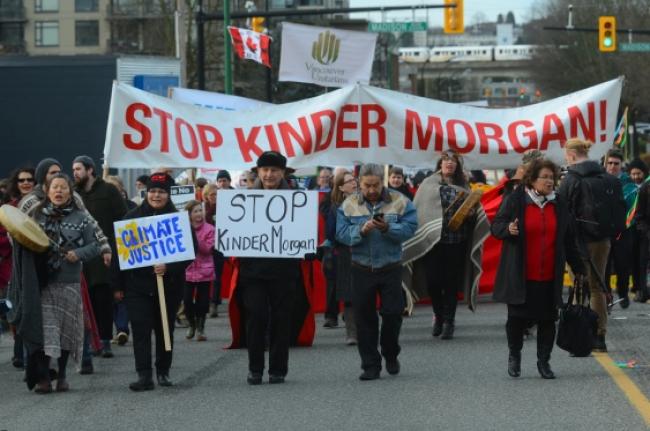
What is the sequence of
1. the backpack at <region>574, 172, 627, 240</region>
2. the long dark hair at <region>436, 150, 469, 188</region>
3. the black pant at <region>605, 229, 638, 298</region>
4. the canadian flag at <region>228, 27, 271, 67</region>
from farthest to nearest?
1. the canadian flag at <region>228, 27, 271, 67</region>
2. the black pant at <region>605, 229, 638, 298</region>
3. the long dark hair at <region>436, 150, 469, 188</region>
4. the backpack at <region>574, 172, 627, 240</region>

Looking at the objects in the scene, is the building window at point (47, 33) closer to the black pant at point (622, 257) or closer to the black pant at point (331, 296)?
the black pant at point (622, 257)

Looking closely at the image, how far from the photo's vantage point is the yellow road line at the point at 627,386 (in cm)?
960

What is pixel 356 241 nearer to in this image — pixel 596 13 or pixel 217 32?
pixel 217 32

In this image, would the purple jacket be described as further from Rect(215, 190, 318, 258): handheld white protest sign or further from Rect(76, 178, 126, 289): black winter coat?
Rect(215, 190, 318, 258): handheld white protest sign

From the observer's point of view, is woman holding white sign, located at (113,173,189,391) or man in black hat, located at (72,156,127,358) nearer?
woman holding white sign, located at (113,173,189,391)

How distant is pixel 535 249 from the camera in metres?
11.0

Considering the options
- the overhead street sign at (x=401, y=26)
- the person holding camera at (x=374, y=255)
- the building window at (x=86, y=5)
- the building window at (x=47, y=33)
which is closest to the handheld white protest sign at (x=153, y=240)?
the person holding camera at (x=374, y=255)

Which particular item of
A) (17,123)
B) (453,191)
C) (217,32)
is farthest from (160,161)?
(217,32)

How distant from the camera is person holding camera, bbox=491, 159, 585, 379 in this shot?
1101 cm

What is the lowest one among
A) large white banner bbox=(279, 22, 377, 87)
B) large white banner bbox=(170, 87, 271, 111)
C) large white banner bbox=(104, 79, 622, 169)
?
large white banner bbox=(104, 79, 622, 169)

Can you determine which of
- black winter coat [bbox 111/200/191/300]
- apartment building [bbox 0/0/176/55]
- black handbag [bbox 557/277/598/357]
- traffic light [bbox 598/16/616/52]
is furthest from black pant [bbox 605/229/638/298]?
apartment building [bbox 0/0/176/55]

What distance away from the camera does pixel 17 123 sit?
27547 millimetres

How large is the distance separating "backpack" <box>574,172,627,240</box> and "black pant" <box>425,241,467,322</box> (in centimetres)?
222

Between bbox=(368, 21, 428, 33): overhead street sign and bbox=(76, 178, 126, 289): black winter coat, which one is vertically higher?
bbox=(368, 21, 428, 33): overhead street sign
